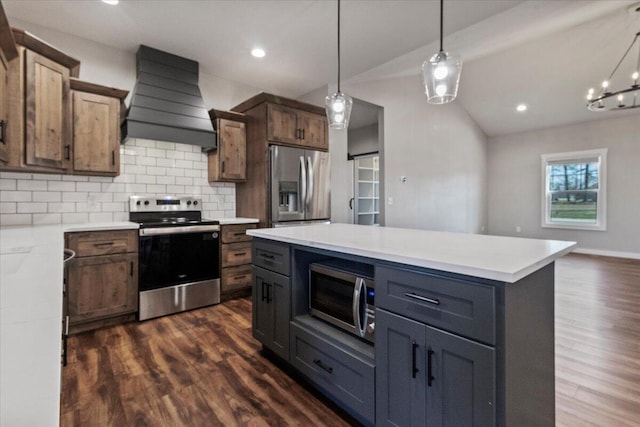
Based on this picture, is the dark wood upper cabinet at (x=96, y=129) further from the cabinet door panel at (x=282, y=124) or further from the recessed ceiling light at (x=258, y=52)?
the cabinet door panel at (x=282, y=124)

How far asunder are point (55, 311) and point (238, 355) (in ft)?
5.96

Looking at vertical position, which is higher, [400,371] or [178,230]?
[178,230]

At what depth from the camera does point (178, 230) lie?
3.18 meters

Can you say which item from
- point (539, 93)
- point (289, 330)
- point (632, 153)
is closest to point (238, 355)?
point (289, 330)

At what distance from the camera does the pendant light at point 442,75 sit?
1807 mm

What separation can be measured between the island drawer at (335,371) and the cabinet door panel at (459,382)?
0.33 metres

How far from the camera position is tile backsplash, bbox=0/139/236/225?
287 cm

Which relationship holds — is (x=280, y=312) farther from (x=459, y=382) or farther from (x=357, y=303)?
(x=459, y=382)

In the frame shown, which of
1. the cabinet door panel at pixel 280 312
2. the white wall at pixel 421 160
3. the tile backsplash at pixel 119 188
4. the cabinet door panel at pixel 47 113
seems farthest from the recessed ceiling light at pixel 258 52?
the cabinet door panel at pixel 280 312

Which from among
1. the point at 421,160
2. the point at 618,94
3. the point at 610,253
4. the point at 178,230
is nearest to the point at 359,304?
the point at 178,230

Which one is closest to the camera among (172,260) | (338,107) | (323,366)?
(323,366)

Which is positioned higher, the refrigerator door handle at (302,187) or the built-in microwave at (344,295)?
the refrigerator door handle at (302,187)

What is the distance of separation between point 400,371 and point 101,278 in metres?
2.77

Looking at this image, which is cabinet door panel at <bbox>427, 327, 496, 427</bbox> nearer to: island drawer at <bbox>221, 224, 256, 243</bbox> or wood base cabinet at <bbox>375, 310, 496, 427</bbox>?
wood base cabinet at <bbox>375, 310, 496, 427</bbox>
